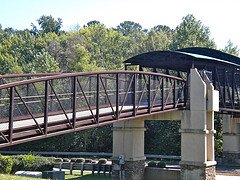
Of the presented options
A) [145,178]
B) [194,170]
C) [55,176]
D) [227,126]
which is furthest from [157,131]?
[55,176]

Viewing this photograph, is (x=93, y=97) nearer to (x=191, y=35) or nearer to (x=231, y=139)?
(x=231, y=139)

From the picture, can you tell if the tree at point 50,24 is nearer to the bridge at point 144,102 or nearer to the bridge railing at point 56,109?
the bridge at point 144,102

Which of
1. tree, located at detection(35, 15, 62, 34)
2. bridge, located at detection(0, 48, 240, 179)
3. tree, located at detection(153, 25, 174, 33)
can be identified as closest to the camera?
bridge, located at detection(0, 48, 240, 179)

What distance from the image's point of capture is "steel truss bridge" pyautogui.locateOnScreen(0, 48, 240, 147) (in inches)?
659

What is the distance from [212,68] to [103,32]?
6071cm

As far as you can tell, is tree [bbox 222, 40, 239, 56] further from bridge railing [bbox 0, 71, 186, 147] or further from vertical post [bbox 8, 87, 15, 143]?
vertical post [bbox 8, 87, 15, 143]

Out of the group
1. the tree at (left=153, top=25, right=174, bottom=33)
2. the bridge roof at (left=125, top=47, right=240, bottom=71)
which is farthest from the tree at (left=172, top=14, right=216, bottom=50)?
the tree at (left=153, top=25, right=174, bottom=33)

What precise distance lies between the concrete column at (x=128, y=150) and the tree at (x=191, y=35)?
118 ft

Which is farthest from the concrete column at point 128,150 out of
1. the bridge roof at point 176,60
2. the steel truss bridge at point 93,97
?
the bridge roof at point 176,60

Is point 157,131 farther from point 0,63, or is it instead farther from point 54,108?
point 0,63

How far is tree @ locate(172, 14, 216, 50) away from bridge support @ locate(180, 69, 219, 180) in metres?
36.9

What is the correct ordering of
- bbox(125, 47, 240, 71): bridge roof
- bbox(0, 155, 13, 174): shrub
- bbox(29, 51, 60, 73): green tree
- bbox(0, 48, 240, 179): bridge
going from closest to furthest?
bbox(0, 48, 240, 179): bridge → bbox(0, 155, 13, 174): shrub → bbox(125, 47, 240, 71): bridge roof → bbox(29, 51, 60, 73): green tree

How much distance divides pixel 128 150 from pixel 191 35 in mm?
39083

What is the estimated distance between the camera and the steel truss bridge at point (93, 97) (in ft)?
54.9
